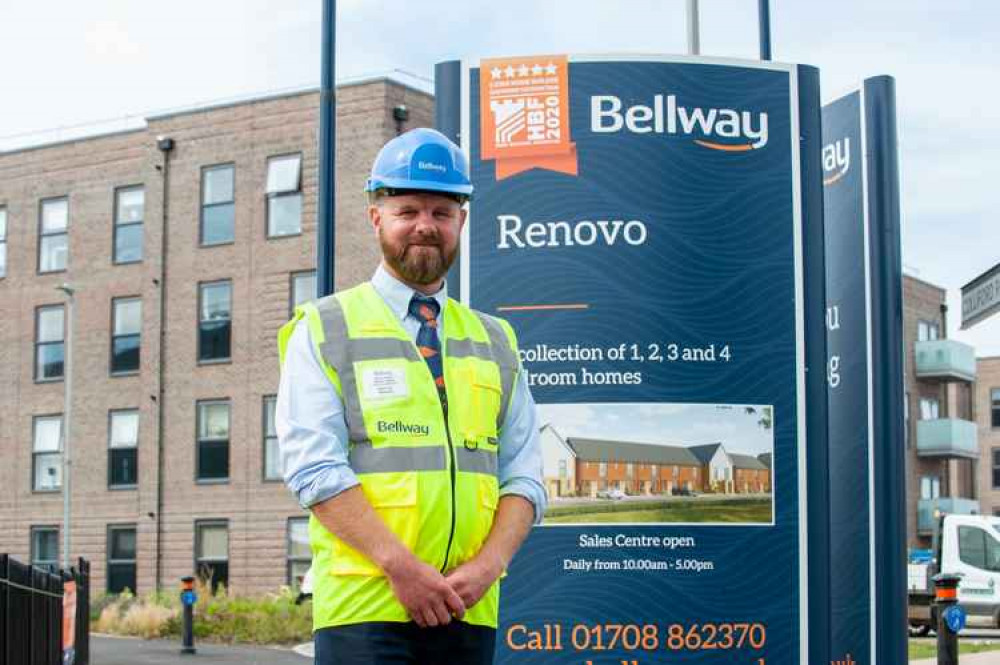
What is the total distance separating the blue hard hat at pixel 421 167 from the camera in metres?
4.18

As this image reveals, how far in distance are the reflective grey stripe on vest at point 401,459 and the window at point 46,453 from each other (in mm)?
39784

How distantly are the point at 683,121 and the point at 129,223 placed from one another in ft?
116

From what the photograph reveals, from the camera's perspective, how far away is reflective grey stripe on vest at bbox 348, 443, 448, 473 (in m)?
4.01

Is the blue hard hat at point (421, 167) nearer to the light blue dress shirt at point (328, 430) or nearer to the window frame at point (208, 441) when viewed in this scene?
the light blue dress shirt at point (328, 430)

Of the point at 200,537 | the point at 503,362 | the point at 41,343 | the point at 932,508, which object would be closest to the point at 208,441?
the point at 200,537

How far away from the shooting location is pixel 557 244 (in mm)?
7730

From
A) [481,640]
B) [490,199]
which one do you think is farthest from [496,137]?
[481,640]

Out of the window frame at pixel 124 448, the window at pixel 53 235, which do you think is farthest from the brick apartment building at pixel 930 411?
the window at pixel 53 235

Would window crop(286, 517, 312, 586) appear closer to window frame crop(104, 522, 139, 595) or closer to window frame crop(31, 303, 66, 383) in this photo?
window frame crop(104, 522, 139, 595)

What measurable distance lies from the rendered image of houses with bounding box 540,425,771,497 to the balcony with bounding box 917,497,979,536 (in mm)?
52342

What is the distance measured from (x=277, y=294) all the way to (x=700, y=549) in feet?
104

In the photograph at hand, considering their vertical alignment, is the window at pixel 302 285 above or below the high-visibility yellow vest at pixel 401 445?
above

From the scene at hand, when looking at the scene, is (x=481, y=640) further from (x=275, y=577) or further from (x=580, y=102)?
(x=275, y=577)

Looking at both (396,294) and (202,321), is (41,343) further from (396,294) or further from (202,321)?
(396,294)
